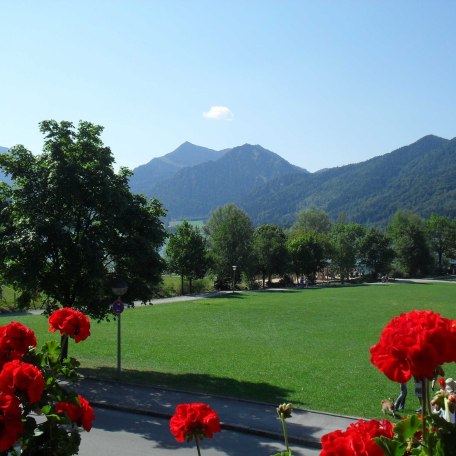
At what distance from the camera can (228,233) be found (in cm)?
7856

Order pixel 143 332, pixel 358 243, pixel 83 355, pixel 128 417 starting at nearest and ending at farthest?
pixel 128 417
pixel 83 355
pixel 143 332
pixel 358 243

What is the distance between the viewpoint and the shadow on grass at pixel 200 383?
15.9 m

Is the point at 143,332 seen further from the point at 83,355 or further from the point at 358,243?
the point at 358,243

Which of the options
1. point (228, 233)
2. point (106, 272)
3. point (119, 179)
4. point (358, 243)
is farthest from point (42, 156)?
point (358, 243)

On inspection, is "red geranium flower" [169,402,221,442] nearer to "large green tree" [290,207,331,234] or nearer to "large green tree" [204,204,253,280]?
"large green tree" [204,204,253,280]

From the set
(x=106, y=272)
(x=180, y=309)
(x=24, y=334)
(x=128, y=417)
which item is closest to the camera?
(x=24, y=334)

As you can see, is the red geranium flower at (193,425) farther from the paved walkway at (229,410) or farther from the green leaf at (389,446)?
the paved walkway at (229,410)

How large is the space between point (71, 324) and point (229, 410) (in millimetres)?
9268

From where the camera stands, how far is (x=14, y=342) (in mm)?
4441

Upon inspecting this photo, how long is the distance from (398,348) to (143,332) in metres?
30.8

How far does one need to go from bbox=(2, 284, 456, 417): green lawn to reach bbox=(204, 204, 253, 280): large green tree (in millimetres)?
27008

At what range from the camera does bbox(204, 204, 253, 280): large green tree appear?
247 feet

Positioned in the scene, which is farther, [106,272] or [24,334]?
[106,272]

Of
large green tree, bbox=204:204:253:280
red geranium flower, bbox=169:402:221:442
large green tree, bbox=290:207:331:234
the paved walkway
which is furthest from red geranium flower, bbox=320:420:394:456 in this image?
large green tree, bbox=290:207:331:234
